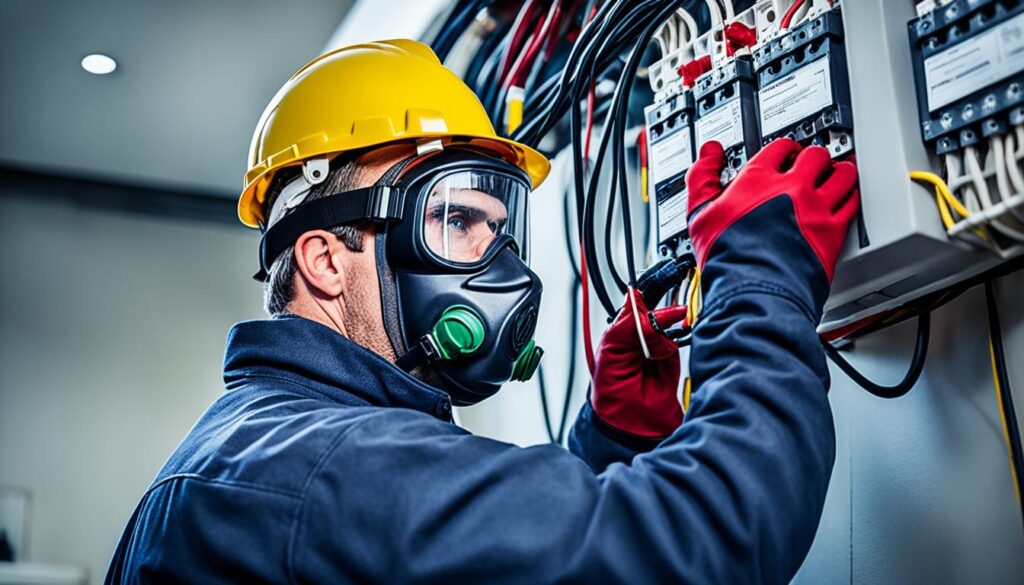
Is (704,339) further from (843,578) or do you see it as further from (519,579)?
(843,578)

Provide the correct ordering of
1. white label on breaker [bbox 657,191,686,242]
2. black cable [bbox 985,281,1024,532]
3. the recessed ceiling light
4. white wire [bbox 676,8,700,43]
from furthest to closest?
1. the recessed ceiling light
2. white wire [bbox 676,8,700,43]
3. white label on breaker [bbox 657,191,686,242]
4. black cable [bbox 985,281,1024,532]

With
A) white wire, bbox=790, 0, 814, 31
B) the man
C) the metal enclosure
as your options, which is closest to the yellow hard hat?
the man

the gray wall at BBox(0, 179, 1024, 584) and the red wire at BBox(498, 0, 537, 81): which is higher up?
the red wire at BBox(498, 0, 537, 81)

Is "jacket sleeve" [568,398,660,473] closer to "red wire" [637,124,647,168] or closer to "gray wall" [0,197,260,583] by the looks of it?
"red wire" [637,124,647,168]

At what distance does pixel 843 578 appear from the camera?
1475 millimetres

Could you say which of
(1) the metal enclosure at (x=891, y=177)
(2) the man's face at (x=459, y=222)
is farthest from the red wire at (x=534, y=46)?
(1) the metal enclosure at (x=891, y=177)

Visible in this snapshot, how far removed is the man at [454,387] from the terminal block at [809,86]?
0.05 metres

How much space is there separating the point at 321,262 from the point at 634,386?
479mm

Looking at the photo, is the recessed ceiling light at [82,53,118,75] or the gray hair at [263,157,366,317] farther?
the recessed ceiling light at [82,53,118,75]

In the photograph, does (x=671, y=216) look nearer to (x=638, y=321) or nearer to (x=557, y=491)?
(x=638, y=321)

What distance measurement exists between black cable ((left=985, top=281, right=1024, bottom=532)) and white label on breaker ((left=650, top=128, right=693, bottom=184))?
423 mm

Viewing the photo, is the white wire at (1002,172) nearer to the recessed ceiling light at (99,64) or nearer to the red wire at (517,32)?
the red wire at (517,32)

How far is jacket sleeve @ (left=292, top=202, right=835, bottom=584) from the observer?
3.34 feet

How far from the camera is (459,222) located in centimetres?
150
